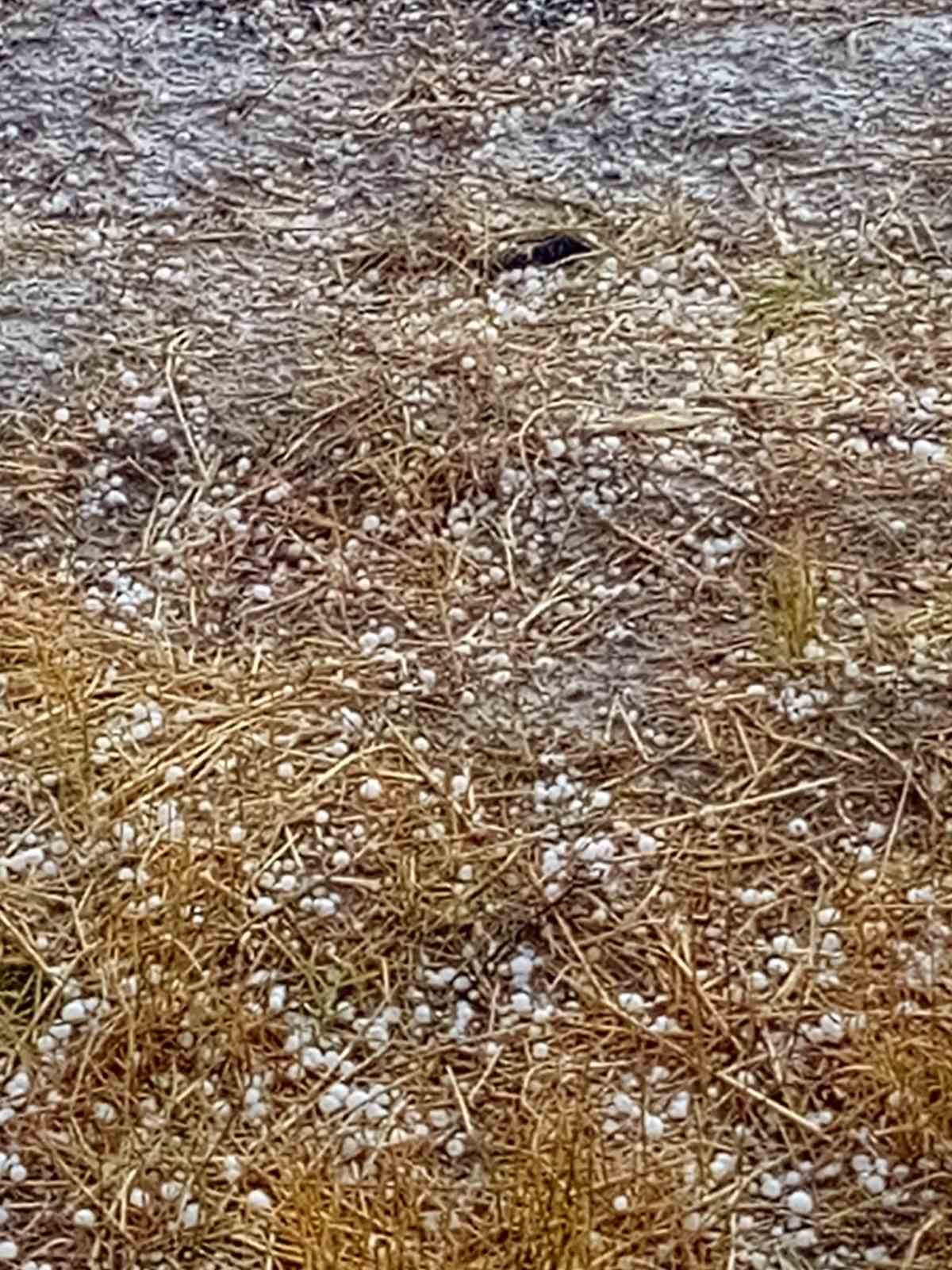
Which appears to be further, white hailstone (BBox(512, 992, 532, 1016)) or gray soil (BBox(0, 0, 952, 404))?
gray soil (BBox(0, 0, 952, 404))

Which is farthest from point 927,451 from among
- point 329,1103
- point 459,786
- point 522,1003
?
point 329,1103

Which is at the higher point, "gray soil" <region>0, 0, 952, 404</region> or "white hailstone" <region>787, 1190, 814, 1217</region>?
"gray soil" <region>0, 0, 952, 404</region>

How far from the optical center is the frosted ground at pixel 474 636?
1697mm

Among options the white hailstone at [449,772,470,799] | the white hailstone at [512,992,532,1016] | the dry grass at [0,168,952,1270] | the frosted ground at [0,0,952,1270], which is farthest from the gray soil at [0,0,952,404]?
the white hailstone at [512,992,532,1016]

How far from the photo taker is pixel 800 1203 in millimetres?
1642

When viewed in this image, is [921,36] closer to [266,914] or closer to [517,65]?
[517,65]

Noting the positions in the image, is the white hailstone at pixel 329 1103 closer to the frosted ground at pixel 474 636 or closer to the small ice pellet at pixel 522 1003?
the frosted ground at pixel 474 636

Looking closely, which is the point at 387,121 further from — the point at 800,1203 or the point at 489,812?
the point at 800,1203

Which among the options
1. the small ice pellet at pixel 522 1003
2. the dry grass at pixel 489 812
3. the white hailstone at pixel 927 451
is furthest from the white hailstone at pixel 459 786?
the white hailstone at pixel 927 451

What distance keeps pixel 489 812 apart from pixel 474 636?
24 cm

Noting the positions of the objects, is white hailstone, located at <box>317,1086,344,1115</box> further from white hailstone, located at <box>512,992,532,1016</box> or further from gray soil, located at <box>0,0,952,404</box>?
gray soil, located at <box>0,0,952,404</box>

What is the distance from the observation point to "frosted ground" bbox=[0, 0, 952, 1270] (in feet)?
5.57

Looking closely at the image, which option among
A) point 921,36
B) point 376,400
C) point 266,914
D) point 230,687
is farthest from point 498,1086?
point 921,36

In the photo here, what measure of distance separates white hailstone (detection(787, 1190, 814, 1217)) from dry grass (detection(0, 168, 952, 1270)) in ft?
0.04
